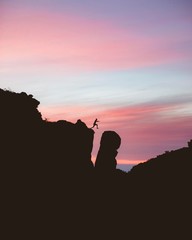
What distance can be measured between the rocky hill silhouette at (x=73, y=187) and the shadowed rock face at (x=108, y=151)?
50mm

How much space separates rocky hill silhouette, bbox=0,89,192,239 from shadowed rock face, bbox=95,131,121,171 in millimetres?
50

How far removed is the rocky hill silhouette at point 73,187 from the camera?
43312 mm

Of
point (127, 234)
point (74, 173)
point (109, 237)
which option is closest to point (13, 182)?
point (74, 173)

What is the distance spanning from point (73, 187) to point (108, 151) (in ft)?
76.5

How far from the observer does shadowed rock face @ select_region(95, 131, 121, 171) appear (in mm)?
75688

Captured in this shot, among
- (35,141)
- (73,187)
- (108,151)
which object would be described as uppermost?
(108,151)

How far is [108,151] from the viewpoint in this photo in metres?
76.2

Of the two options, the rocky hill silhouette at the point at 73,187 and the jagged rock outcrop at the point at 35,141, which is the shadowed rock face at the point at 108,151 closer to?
the rocky hill silhouette at the point at 73,187

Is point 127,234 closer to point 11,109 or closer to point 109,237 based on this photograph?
point 109,237

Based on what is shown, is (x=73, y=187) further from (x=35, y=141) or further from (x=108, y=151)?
(x=108, y=151)

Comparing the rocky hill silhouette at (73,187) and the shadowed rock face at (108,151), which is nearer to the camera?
the rocky hill silhouette at (73,187)

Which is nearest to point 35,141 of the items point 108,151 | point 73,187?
point 73,187

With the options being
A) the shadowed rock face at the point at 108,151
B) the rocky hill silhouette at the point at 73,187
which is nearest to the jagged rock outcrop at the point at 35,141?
the rocky hill silhouette at the point at 73,187

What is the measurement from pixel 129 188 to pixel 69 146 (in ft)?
95.7
